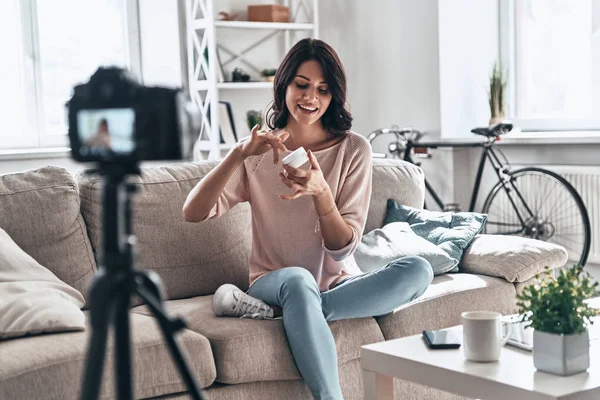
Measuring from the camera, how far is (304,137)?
99.6 inches

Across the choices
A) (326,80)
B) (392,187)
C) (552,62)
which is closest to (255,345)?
(326,80)

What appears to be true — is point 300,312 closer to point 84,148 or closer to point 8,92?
point 84,148

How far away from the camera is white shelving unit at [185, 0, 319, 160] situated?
15.7 ft

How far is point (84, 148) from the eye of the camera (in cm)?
83

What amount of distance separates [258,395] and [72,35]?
3356mm

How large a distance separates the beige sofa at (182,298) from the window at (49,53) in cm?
227

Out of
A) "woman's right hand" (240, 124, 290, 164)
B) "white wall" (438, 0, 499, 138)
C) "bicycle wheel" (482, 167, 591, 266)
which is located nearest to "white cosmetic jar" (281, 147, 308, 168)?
"woman's right hand" (240, 124, 290, 164)

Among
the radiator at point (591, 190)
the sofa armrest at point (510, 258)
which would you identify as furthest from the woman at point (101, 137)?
the radiator at point (591, 190)

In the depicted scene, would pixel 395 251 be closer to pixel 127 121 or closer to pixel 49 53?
pixel 127 121

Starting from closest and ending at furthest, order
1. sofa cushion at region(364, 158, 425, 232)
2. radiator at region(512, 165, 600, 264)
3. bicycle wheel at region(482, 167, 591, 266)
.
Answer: sofa cushion at region(364, 158, 425, 232) → radiator at region(512, 165, 600, 264) → bicycle wheel at region(482, 167, 591, 266)

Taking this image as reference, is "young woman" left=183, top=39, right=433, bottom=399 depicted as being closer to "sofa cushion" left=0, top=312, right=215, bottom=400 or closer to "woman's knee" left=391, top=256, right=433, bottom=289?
"woman's knee" left=391, top=256, right=433, bottom=289

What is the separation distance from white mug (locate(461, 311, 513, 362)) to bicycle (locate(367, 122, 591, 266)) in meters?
2.37

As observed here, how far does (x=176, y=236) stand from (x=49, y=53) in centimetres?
270

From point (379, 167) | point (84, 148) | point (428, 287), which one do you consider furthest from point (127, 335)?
point (379, 167)
